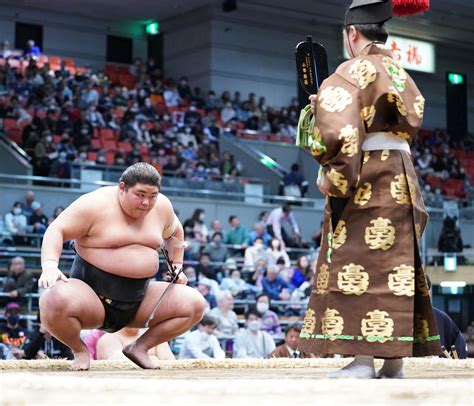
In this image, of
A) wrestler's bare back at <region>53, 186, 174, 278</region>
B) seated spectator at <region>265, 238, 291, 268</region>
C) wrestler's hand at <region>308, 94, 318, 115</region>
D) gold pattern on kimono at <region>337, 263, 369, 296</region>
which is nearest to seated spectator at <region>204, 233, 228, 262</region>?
seated spectator at <region>265, 238, 291, 268</region>

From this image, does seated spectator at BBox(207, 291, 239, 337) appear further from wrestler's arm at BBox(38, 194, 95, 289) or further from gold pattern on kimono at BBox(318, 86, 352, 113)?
gold pattern on kimono at BBox(318, 86, 352, 113)

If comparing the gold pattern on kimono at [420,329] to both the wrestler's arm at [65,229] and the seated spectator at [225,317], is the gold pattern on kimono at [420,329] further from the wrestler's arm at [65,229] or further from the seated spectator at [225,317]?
the seated spectator at [225,317]

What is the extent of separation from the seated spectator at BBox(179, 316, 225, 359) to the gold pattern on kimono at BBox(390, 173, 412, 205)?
11.9 ft

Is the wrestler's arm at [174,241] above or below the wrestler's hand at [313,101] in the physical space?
below

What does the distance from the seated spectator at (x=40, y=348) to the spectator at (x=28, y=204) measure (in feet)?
9.32

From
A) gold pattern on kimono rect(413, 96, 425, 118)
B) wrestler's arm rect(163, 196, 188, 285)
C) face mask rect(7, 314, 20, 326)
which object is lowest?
face mask rect(7, 314, 20, 326)

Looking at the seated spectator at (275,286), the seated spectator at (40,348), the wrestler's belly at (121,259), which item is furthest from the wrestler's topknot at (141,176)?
the seated spectator at (275,286)

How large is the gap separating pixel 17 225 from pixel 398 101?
20.4 ft

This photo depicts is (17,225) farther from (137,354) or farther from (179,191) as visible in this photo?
(137,354)

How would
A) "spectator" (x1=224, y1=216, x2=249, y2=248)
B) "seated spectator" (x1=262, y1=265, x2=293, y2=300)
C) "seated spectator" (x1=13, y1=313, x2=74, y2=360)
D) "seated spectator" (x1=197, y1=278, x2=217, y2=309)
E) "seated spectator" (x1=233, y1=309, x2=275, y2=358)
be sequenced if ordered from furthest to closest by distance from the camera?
"spectator" (x1=224, y1=216, x2=249, y2=248) → "seated spectator" (x1=262, y1=265, x2=293, y2=300) → "seated spectator" (x1=197, y1=278, x2=217, y2=309) → "seated spectator" (x1=233, y1=309, x2=275, y2=358) → "seated spectator" (x1=13, y1=313, x2=74, y2=360)

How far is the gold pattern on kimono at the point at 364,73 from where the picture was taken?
92.6 inches

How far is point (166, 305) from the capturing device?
3.09m

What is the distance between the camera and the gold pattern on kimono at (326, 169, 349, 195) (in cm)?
231

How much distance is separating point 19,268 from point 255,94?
8380mm
